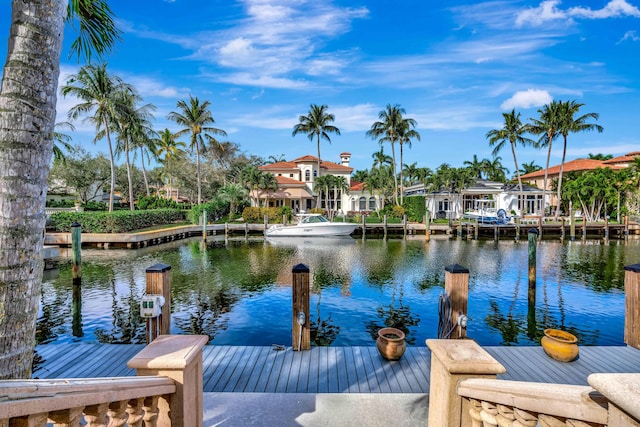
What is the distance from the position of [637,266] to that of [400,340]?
4506 mm

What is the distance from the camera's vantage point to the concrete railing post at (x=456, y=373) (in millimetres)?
2273

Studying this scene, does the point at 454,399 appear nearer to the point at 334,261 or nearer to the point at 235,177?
the point at 334,261

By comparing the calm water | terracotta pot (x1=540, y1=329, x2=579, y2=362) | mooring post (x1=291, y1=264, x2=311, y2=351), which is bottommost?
the calm water

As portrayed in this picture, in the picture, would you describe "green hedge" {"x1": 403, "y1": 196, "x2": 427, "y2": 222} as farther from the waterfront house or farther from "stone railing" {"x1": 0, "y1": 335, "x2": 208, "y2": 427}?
"stone railing" {"x1": 0, "y1": 335, "x2": 208, "y2": 427}

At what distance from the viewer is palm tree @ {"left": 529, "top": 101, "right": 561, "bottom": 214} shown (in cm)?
3788

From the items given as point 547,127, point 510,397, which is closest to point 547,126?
point 547,127

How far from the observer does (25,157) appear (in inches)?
91.0

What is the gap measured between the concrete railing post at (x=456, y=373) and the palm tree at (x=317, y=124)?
43649mm

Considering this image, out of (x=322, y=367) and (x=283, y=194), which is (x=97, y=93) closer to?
(x=283, y=194)

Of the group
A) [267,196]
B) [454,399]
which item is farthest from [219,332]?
[267,196]

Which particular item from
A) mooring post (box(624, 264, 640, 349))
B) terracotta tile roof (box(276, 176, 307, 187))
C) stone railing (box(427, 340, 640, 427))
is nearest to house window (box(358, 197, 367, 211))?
terracotta tile roof (box(276, 176, 307, 187))

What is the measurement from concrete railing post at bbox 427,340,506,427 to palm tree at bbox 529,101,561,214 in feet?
138

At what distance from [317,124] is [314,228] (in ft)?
71.8

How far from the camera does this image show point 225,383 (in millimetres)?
4812
